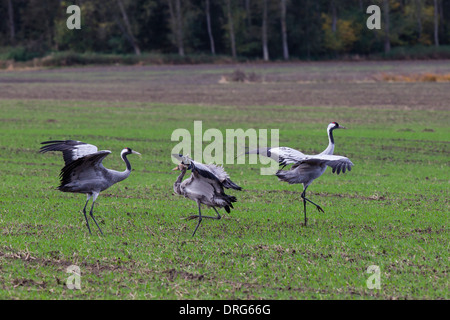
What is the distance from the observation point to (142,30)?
9069 cm

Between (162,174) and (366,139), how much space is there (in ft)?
34.4

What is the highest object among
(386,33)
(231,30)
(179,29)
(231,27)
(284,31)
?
(231,27)

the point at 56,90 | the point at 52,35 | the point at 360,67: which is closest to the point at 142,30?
the point at 52,35

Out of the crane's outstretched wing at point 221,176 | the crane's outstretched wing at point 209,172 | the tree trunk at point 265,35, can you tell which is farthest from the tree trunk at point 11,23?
the crane's outstretched wing at point 221,176

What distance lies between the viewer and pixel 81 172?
36.4 feet

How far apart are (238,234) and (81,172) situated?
2.93m

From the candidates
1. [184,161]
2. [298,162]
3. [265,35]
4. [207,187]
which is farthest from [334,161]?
[265,35]

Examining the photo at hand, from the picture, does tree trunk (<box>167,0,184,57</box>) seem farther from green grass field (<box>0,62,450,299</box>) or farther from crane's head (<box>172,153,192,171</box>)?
crane's head (<box>172,153,192,171</box>)

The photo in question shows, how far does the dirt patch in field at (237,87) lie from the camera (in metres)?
41.2

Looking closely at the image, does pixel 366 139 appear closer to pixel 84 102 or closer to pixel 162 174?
pixel 162 174

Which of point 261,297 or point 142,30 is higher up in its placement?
point 142,30

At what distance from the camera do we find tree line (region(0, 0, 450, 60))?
83.5m

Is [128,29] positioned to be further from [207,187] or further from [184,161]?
[184,161]

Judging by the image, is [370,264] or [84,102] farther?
[84,102]
